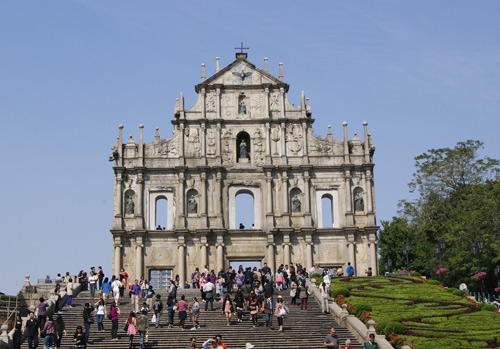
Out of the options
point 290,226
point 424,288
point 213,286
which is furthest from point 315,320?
point 290,226

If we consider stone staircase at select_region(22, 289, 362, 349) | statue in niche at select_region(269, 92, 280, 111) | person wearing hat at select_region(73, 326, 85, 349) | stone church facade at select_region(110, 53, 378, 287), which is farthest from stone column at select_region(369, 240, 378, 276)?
person wearing hat at select_region(73, 326, 85, 349)

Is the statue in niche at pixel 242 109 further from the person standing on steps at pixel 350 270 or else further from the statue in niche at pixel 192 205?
the person standing on steps at pixel 350 270

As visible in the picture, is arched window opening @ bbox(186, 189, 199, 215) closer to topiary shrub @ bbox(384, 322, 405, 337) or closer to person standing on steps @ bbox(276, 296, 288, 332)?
person standing on steps @ bbox(276, 296, 288, 332)

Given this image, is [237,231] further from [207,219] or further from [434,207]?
[434,207]

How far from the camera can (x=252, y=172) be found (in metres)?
55.2

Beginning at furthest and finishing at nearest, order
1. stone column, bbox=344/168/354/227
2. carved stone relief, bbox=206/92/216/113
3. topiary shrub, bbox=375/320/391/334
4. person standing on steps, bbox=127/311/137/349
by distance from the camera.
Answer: carved stone relief, bbox=206/92/216/113
stone column, bbox=344/168/354/227
topiary shrub, bbox=375/320/391/334
person standing on steps, bbox=127/311/137/349

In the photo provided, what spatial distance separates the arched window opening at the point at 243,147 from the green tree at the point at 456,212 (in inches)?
526

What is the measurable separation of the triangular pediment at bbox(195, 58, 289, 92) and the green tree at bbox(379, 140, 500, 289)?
44.0ft

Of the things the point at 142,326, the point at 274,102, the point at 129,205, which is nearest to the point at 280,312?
the point at 142,326

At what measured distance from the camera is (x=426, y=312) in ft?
125

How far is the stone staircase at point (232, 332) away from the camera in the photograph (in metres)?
32.6

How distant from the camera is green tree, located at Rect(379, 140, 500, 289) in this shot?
54.2 metres

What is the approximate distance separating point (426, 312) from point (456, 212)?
19686 mm

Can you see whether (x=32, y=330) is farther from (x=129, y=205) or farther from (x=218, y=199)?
(x=218, y=199)
